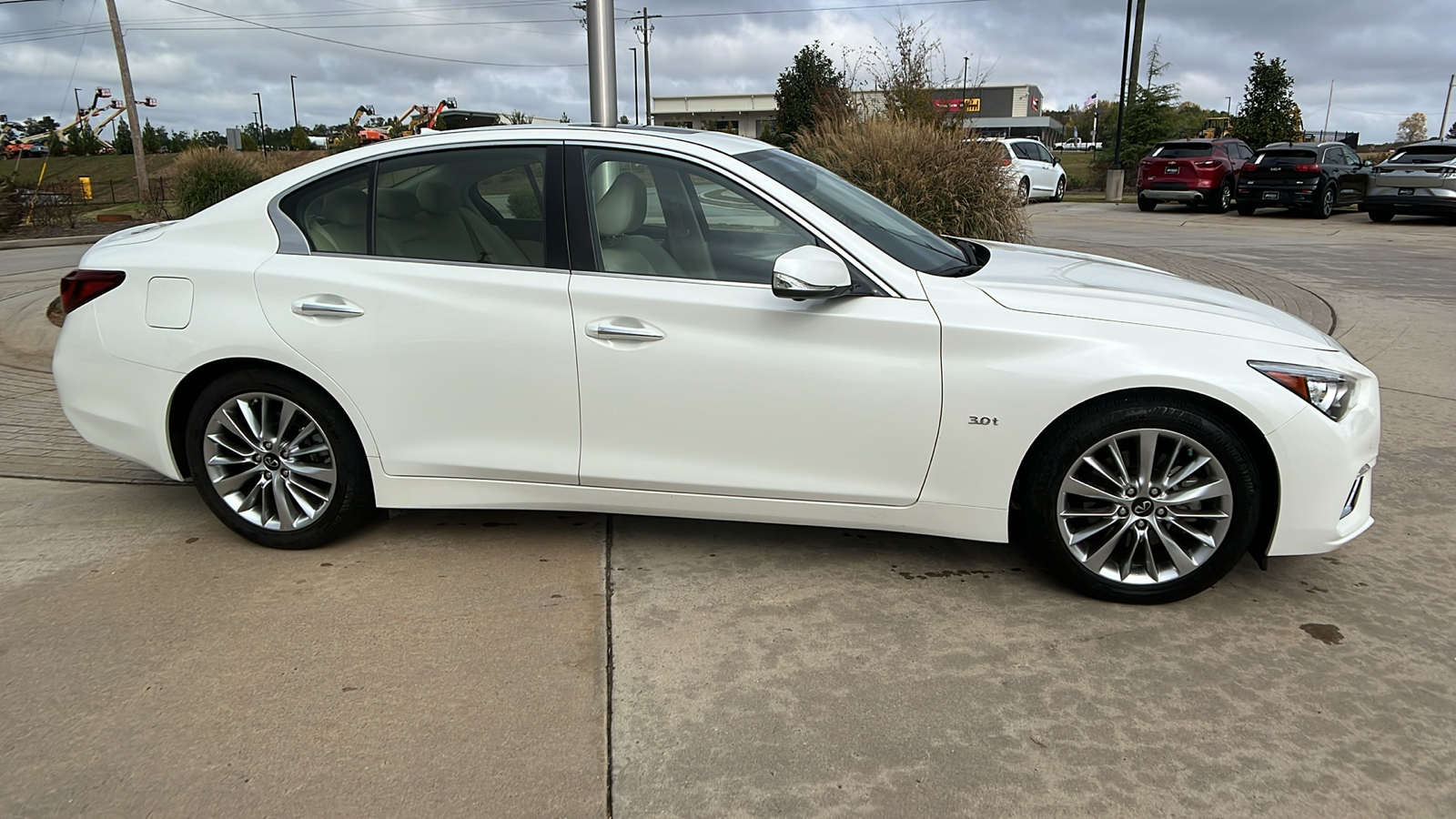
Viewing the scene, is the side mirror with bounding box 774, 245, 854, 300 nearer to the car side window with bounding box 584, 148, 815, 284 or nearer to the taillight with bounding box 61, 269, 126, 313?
the car side window with bounding box 584, 148, 815, 284

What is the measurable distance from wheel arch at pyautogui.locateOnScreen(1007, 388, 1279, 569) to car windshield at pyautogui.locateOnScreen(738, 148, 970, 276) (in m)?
0.71

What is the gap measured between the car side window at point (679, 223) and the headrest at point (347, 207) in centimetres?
93

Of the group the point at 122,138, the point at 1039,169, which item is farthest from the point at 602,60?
the point at 122,138

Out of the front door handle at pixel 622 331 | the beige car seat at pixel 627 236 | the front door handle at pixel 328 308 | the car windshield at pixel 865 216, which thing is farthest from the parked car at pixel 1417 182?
the front door handle at pixel 328 308

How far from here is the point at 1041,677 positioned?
307 centimetres

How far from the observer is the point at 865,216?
400cm

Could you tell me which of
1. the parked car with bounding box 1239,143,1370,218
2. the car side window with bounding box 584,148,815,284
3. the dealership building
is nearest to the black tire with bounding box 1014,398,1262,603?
the car side window with bounding box 584,148,815,284

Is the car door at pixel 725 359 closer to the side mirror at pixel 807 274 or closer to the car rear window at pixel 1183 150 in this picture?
the side mirror at pixel 807 274

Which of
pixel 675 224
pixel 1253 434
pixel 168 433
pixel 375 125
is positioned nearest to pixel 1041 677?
pixel 1253 434

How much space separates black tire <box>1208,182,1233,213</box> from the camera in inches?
849

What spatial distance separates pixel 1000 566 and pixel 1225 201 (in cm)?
2131

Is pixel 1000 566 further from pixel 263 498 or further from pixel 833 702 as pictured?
pixel 263 498

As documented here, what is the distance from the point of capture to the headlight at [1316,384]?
3289 millimetres

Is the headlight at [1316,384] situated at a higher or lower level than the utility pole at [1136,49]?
lower
